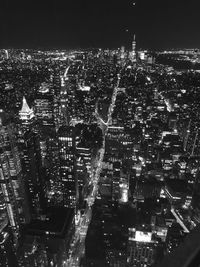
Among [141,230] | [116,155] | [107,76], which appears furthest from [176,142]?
[107,76]

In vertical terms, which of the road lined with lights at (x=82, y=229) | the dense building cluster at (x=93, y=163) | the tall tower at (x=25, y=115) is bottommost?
the road lined with lights at (x=82, y=229)

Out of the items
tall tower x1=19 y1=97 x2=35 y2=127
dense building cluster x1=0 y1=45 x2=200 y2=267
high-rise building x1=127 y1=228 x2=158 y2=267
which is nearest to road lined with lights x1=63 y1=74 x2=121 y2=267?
dense building cluster x1=0 y1=45 x2=200 y2=267

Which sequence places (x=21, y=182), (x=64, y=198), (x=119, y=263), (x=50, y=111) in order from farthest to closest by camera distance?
(x=50, y=111)
(x=64, y=198)
(x=21, y=182)
(x=119, y=263)

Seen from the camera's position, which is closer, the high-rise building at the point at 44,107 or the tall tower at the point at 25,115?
the tall tower at the point at 25,115

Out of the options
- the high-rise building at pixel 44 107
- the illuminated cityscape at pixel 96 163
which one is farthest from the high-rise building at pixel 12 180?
the high-rise building at pixel 44 107

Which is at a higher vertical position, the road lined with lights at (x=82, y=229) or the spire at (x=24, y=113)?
the spire at (x=24, y=113)

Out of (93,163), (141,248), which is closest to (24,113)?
(93,163)

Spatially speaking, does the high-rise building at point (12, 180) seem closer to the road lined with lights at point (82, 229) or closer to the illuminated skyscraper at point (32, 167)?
the illuminated skyscraper at point (32, 167)

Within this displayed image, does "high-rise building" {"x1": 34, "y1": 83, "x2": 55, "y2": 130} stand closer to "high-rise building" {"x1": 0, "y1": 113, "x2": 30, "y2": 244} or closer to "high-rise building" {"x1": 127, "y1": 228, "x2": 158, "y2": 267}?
"high-rise building" {"x1": 0, "y1": 113, "x2": 30, "y2": 244}

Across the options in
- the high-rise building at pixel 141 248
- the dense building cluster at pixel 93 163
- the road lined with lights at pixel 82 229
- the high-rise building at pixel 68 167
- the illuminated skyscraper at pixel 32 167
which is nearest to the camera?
the high-rise building at pixel 141 248

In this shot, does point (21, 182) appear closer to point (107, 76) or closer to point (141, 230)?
point (141, 230)

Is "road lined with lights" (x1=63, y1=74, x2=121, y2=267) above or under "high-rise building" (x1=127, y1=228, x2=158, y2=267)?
under
